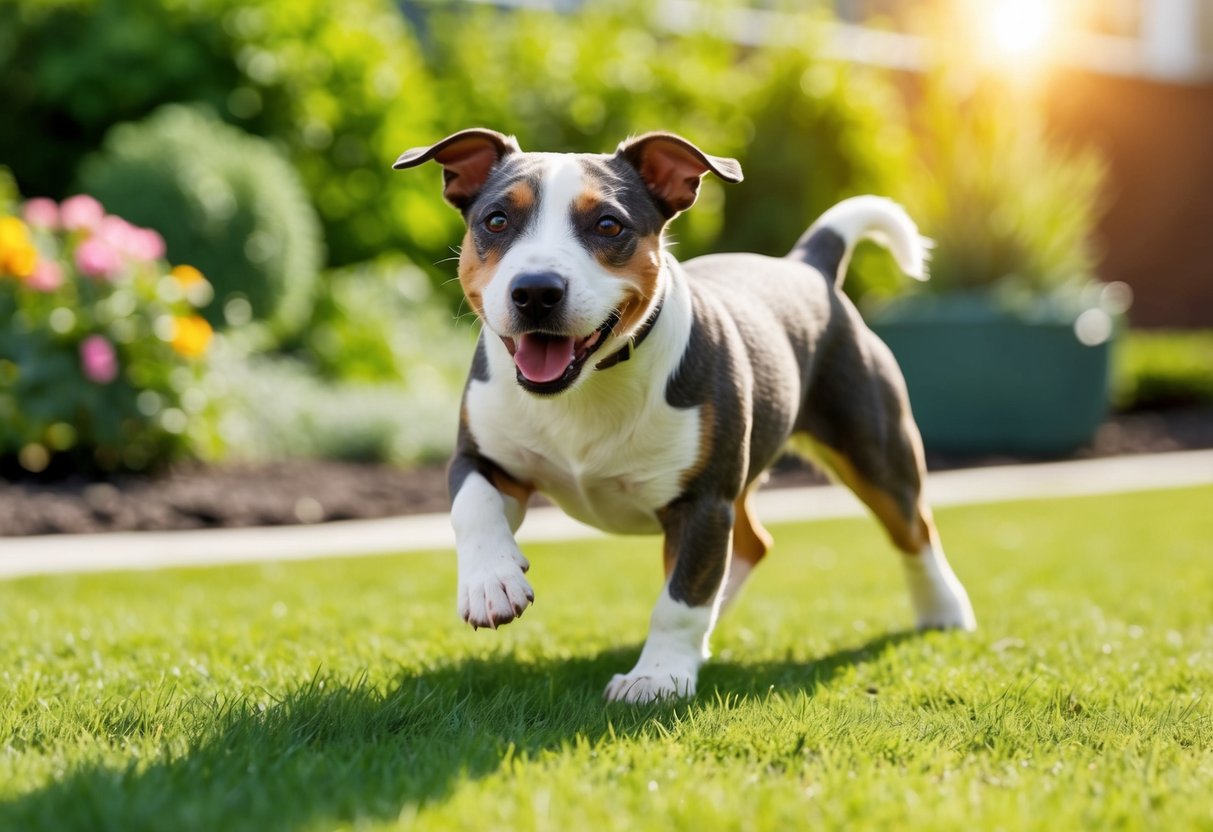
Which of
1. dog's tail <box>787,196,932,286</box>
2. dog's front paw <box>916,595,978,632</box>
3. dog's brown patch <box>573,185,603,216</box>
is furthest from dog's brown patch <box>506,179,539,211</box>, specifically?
dog's front paw <box>916,595,978,632</box>

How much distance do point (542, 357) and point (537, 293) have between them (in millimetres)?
212

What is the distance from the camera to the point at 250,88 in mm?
12375

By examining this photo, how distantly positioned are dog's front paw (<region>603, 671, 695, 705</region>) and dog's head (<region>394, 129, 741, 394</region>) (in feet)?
2.69

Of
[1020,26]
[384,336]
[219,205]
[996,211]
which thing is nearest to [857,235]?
[219,205]

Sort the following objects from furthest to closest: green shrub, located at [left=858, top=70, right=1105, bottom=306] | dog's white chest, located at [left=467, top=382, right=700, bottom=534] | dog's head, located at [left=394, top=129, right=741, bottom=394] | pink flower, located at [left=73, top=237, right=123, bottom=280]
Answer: green shrub, located at [left=858, top=70, right=1105, bottom=306]
pink flower, located at [left=73, top=237, right=123, bottom=280]
dog's white chest, located at [left=467, top=382, right=700, bottom=534]
dog's head, located at [left=394, top=129, right=741, bottom=394]

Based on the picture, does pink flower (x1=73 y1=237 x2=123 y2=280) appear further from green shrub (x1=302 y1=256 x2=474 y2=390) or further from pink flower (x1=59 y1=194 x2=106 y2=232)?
green shrub (x1=302 y1=256 x2=474 y2=390)

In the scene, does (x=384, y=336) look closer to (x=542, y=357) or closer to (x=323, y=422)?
(x=323, y=422)

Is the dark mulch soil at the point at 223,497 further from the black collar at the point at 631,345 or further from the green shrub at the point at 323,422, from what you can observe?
the black collar at the point at 631,345

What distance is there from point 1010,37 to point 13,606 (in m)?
15.7

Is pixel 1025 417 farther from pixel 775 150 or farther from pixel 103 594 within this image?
pixel 103 594

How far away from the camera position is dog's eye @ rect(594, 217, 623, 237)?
3.80 metres

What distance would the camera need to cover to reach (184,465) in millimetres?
8633

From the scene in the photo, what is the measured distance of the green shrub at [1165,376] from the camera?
1542cm

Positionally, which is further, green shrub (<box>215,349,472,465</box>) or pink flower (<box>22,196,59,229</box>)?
green shrub (<box>215,349,472,465</box>)
